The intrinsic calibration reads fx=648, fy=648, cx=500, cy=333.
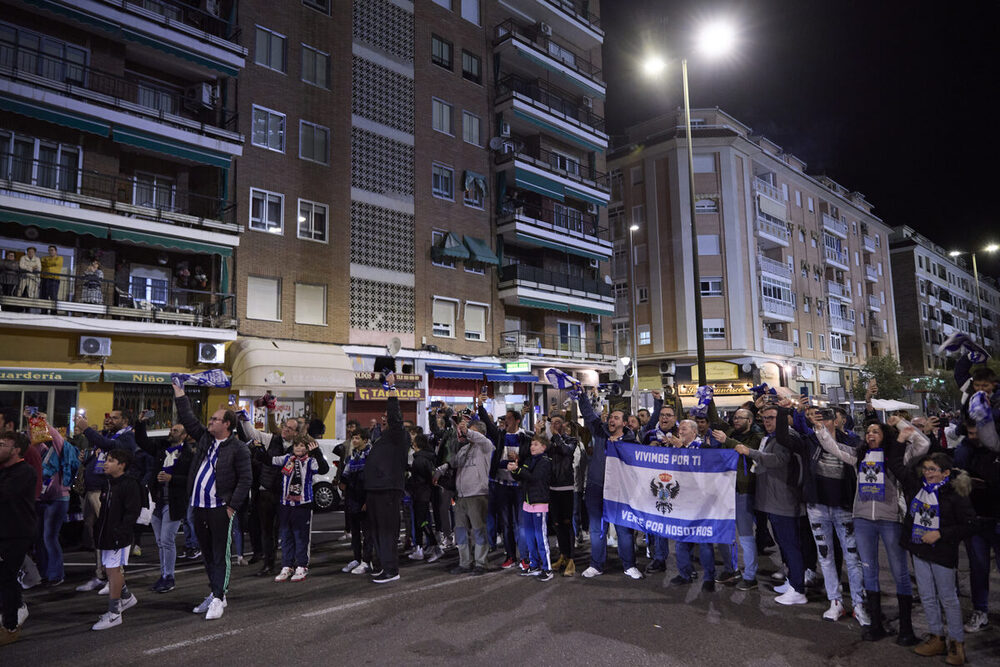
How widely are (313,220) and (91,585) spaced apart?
17.8m

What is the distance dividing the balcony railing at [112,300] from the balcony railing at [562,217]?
574 inches

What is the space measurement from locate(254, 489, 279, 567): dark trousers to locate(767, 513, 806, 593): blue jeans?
6792 millimetres

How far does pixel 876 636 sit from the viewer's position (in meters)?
6.17

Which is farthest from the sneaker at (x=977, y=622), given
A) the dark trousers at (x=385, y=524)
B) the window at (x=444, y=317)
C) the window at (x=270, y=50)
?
the window at (x=270, y=50)

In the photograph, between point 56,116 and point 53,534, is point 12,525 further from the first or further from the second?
point 56,116

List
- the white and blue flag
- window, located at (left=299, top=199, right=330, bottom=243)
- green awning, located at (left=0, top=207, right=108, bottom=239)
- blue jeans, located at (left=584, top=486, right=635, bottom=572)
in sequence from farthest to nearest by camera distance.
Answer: window, located at (left=299, top=199, right=330, bottom=243)
green awning, located at (left=0, top=207, right=108, bottom=239)
blue jeans, located at (left=584, top=486, right=635, bottom=572)
the white and blue flag

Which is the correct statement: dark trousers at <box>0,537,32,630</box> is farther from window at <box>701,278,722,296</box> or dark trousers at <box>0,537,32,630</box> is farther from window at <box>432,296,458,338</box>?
window at <box>701,278,722,296</box>

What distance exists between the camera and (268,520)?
9484mm

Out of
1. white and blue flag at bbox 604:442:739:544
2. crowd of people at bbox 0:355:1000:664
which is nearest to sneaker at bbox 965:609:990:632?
crowd of people at bbox 0:355:1000:664

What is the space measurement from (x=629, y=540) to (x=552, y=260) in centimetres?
2670

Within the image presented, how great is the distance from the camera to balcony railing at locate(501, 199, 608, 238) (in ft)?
103

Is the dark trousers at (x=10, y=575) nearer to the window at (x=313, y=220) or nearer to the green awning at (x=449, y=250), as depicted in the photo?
the window at (x=313, y=220)

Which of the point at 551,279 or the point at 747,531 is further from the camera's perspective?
the point at 551,279

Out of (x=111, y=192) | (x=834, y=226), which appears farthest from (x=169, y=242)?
(x=834, y=226)
